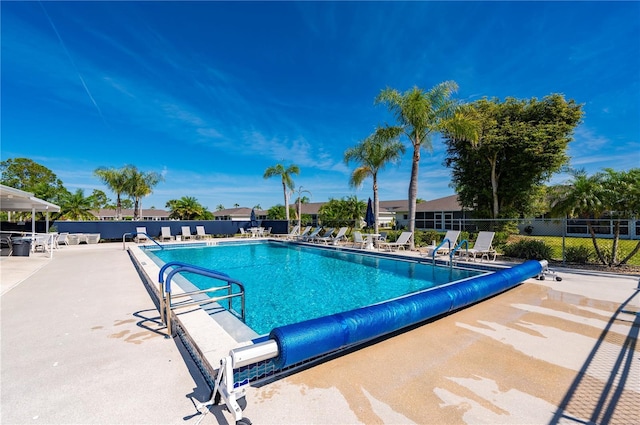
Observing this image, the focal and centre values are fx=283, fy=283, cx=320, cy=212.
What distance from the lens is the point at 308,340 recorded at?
8.61ft

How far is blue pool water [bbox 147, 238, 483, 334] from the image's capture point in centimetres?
568

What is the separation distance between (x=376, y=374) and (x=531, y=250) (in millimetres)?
9651

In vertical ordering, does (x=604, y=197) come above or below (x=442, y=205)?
below

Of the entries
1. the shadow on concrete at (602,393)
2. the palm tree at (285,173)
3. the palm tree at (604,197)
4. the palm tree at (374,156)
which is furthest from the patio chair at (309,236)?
the shadow on concrete at (602,393)

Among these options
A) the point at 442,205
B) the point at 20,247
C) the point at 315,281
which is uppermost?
the point at 442,205

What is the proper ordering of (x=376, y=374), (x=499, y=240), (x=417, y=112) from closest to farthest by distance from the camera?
(x=376, y=374) → (x=499, y=240) → (x=417, y=112)

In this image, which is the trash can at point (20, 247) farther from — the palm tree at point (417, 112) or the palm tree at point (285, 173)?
the palm tree at point (285, 173)

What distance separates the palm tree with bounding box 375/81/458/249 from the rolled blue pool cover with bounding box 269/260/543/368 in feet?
29.7

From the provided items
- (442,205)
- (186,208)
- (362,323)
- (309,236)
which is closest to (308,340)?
(362,323)

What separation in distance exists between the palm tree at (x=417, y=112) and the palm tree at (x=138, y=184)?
30925mm

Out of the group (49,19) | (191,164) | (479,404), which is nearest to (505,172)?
(479,404)

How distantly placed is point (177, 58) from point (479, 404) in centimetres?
2039

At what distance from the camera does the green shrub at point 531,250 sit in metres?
9.45

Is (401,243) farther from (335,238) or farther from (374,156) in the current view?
(374,156)
